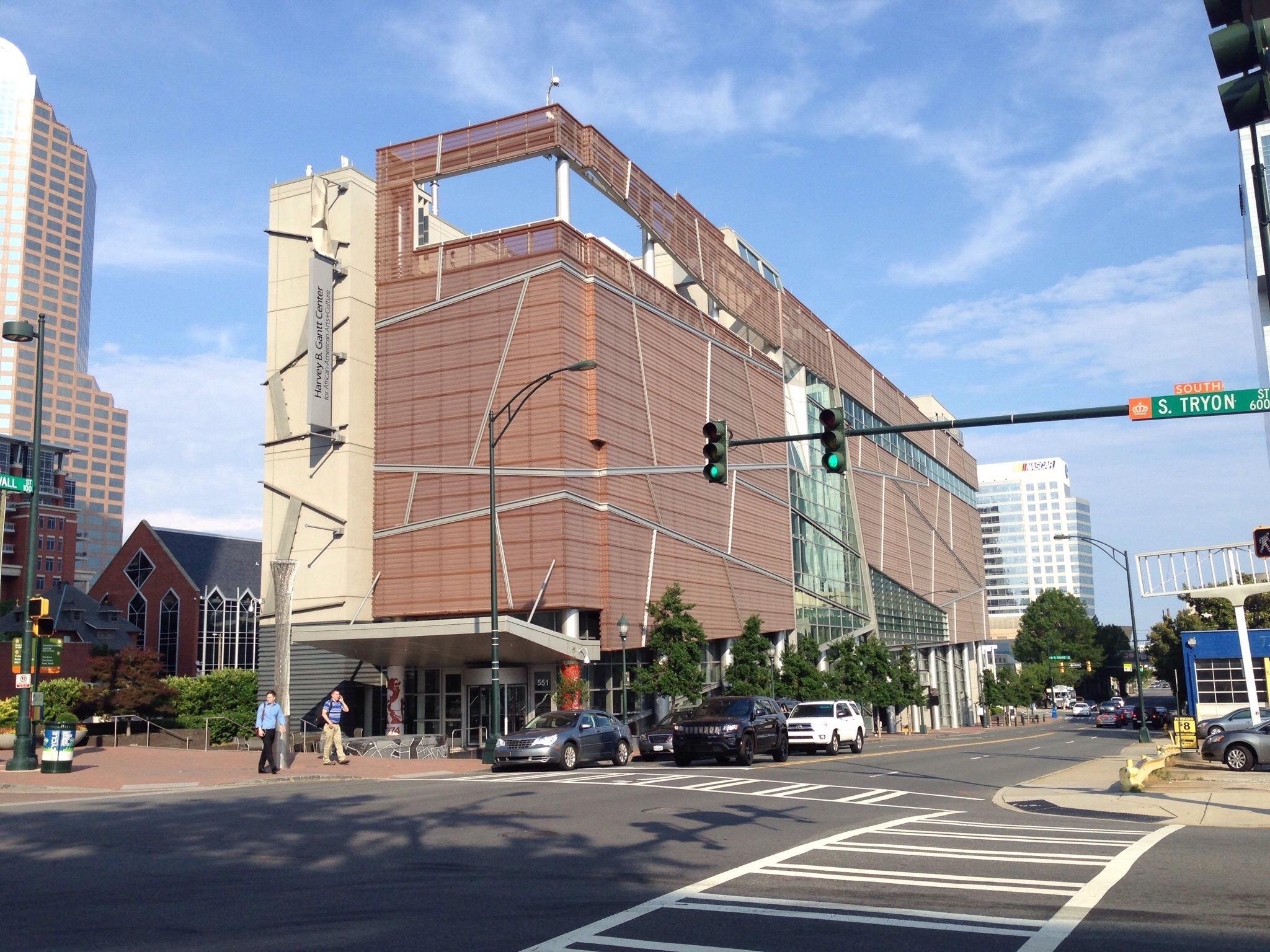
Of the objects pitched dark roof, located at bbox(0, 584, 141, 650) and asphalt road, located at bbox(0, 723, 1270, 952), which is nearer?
asphalt road, located at bbox(0, 723, 1270, 952)

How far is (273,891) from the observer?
398 inches

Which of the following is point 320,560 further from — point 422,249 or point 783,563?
point 783,563

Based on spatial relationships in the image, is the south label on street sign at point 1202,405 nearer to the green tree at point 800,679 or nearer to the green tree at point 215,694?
the green tree at point 800,679

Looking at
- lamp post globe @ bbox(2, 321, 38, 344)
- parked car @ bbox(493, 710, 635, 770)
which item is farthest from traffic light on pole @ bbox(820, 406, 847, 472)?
lamp post globe @ bbox(2, 321, 38, 344)

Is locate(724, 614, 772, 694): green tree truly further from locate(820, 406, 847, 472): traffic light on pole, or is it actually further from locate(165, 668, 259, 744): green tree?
locate(820, 406, 847, 472): traffic light on pole

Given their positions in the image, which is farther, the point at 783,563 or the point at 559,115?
the point at 783,563

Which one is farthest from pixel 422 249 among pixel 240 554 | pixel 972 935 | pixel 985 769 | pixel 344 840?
pixel 240 554

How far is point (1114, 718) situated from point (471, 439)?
4787 cm

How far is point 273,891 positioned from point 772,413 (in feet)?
168

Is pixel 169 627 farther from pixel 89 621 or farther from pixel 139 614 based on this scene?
pixel 89 621

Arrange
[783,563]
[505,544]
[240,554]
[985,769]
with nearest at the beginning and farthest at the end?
[985,769], [505,544], [783,563], [240,554]

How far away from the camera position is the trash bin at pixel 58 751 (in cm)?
2391

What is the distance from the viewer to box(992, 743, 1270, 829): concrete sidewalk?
16442 millimetres

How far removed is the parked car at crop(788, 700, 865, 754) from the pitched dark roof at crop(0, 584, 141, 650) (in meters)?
60.3
